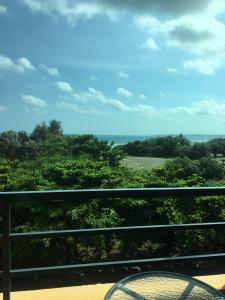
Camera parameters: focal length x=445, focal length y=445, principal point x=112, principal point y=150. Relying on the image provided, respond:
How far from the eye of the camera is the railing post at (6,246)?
2.53 metres

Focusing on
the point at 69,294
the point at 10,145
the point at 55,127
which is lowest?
the point at 69,294

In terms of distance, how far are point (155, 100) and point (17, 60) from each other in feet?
22.6

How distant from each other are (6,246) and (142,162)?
8410mm

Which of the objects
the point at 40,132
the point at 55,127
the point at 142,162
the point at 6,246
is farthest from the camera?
the point at 55,127

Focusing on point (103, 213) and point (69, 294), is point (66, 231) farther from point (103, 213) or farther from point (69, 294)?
point (103, 213)

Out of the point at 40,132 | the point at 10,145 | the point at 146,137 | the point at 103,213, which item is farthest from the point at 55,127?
the point at 103,213

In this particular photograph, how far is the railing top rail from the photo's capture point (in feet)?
8.27

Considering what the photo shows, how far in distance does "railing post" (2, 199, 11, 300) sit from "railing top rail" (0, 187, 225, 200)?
0.08m

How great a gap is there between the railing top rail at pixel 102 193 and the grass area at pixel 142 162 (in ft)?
21.4

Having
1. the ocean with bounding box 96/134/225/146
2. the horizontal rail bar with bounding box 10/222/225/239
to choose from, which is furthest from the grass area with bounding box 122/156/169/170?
the horizontal rail bar with bounding box 10/222/225/239

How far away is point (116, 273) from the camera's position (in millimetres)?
6645

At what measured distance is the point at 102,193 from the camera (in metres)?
2.63

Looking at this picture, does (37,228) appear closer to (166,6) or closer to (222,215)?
(222,215)

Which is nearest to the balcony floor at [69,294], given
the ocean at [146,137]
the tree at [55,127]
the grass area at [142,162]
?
the grass area at [142,162]
